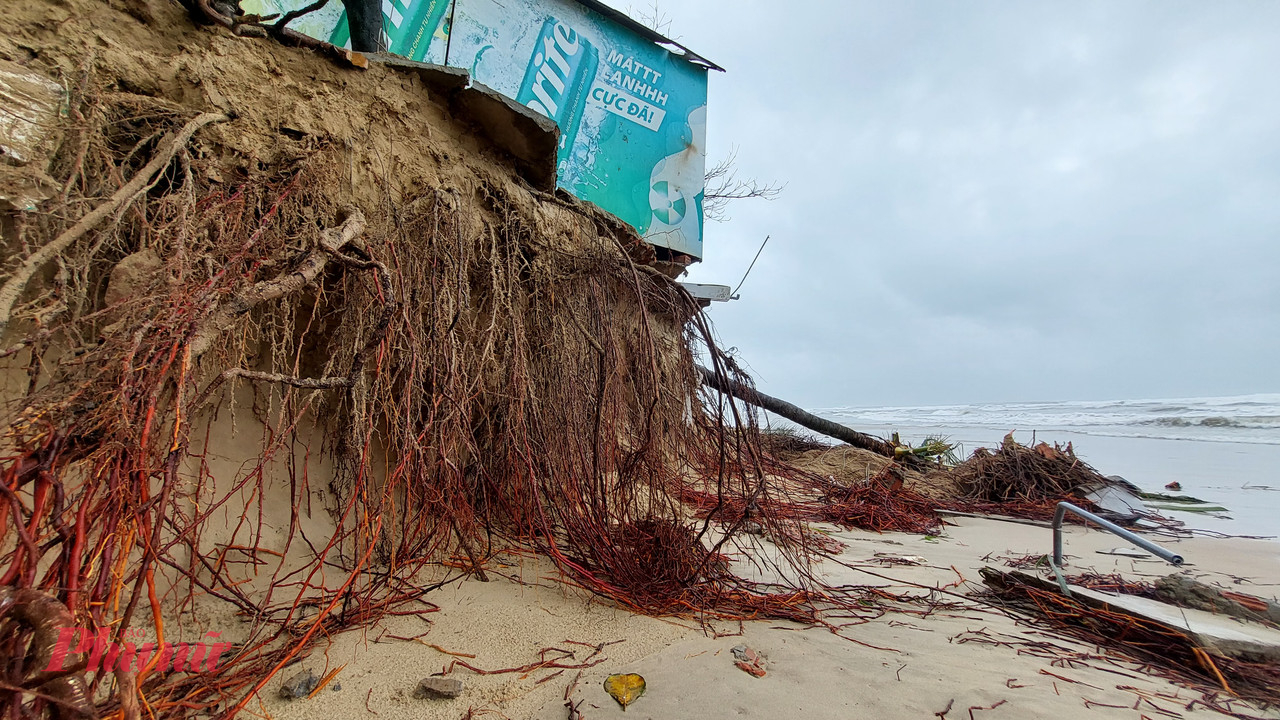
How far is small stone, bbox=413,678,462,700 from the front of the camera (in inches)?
65.9

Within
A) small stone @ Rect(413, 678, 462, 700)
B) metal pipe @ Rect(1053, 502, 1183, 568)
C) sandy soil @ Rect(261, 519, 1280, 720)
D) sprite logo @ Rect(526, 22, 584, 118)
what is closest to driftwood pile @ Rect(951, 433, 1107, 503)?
metal pipe @ Rect(1053, 502, 1183, 568)

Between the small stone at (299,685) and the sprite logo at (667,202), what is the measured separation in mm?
7066

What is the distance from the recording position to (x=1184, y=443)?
12.0 m

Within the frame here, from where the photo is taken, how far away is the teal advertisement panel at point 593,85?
615 cm

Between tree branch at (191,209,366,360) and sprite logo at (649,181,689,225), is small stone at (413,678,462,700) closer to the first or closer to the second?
tree branch at (191,209,366,360)

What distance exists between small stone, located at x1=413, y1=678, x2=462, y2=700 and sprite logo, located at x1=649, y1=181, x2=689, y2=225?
275 inches

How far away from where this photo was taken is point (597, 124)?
7359 millimetres

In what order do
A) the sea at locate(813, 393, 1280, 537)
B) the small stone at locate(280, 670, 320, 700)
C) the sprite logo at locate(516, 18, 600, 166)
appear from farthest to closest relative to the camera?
the sprite logo at locate(516, 18, 600, 166), the sea at locate(813, 393, 1280, 537), the small stone at locate(280, 670, 320, 700)

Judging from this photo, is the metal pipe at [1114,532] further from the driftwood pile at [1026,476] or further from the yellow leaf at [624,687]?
the driftwood pile at [1026,476]

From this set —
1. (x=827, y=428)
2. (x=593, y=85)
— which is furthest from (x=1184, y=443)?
(x=593, y=85)

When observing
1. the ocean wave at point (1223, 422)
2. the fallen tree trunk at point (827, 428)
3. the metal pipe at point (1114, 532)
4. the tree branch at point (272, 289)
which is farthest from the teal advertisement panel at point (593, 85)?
the ocean wave at point (1223, 422)

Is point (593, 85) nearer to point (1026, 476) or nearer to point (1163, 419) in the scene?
point (1026, 476)

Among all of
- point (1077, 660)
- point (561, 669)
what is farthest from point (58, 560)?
point (1077, 660)

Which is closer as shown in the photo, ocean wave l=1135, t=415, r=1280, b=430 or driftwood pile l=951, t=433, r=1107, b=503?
driftwood pile l=951, t=433, r=1107, b=503
